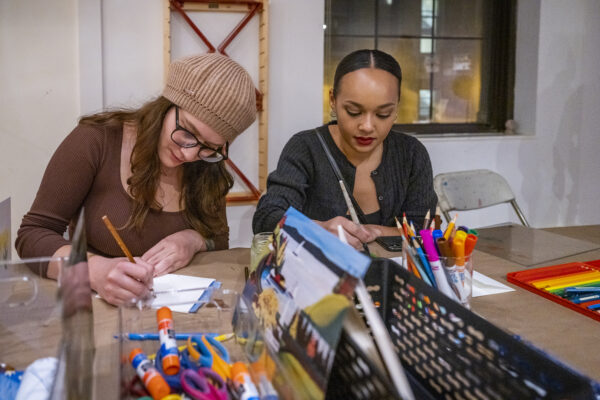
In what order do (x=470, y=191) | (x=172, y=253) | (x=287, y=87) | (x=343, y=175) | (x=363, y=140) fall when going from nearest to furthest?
(x=172, y=253) → (x=363, y=140) → (x=343, y=175) → (x=470, y=191) → (x=287, y=87)

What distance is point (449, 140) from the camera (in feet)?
10.5

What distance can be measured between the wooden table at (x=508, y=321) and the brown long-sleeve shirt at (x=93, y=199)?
0.66 ft

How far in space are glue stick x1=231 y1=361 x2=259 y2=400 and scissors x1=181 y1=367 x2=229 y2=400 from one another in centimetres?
2

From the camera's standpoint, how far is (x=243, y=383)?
0.62 metres

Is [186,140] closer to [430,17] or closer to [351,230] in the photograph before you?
[351,230]

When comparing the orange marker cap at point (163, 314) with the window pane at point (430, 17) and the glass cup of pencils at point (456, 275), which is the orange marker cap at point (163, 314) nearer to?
Result: the glass cup of pencils at point (456, 275)

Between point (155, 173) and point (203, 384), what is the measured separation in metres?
0.95

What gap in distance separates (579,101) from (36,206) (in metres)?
3.11

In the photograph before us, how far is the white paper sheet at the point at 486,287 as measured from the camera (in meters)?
1.15

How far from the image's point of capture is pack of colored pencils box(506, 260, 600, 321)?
107cm

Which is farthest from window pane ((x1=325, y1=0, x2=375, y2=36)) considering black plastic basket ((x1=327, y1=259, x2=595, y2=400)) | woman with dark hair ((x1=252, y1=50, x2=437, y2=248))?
black plastic basket ((x1=327, y1=259, x2=595, y2=400))

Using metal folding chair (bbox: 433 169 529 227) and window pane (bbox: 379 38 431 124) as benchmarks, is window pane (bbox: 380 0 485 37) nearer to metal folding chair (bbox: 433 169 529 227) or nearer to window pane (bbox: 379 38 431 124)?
window pane (bbox: 379 38 431 124)

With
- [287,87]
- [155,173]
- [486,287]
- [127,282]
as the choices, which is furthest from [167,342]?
[287,87]

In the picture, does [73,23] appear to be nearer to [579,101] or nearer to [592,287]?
[592,287]
